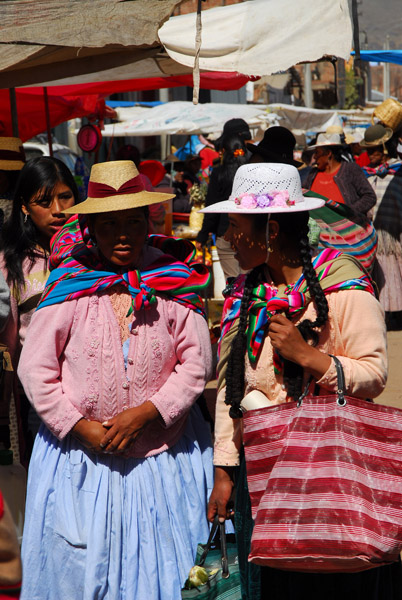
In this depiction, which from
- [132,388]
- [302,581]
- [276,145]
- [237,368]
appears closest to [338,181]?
[276,145]

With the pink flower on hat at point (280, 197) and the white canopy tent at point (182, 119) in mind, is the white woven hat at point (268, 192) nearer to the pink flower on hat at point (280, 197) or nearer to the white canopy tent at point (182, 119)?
the pink flower on hat at point (280, 197)

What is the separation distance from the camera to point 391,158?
9922mm

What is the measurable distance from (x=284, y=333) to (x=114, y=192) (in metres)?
1.09

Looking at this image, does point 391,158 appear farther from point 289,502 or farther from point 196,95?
point 289,502

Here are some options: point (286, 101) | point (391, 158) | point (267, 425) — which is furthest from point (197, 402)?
point (286, 101)

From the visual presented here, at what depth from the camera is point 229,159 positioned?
7832 millimetres

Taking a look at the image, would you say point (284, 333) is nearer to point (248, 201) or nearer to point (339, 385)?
point (339, 385)

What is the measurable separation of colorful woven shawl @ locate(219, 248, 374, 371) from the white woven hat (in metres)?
0.20

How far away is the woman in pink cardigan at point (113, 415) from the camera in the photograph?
3.14 metres

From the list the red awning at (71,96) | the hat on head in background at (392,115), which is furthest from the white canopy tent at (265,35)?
the hat on head in background at (392,115)

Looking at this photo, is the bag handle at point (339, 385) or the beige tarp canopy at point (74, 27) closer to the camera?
the bag handle at point (339, 385)

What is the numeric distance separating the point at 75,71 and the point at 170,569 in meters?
2.65

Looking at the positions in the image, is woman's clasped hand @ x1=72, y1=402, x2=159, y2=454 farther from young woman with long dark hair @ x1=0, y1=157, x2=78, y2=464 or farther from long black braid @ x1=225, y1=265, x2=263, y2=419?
young woman with long dark hair @ x1=0, y1=157, x2=78, y2=464

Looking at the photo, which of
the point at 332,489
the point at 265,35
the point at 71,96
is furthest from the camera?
the point at 71,96
